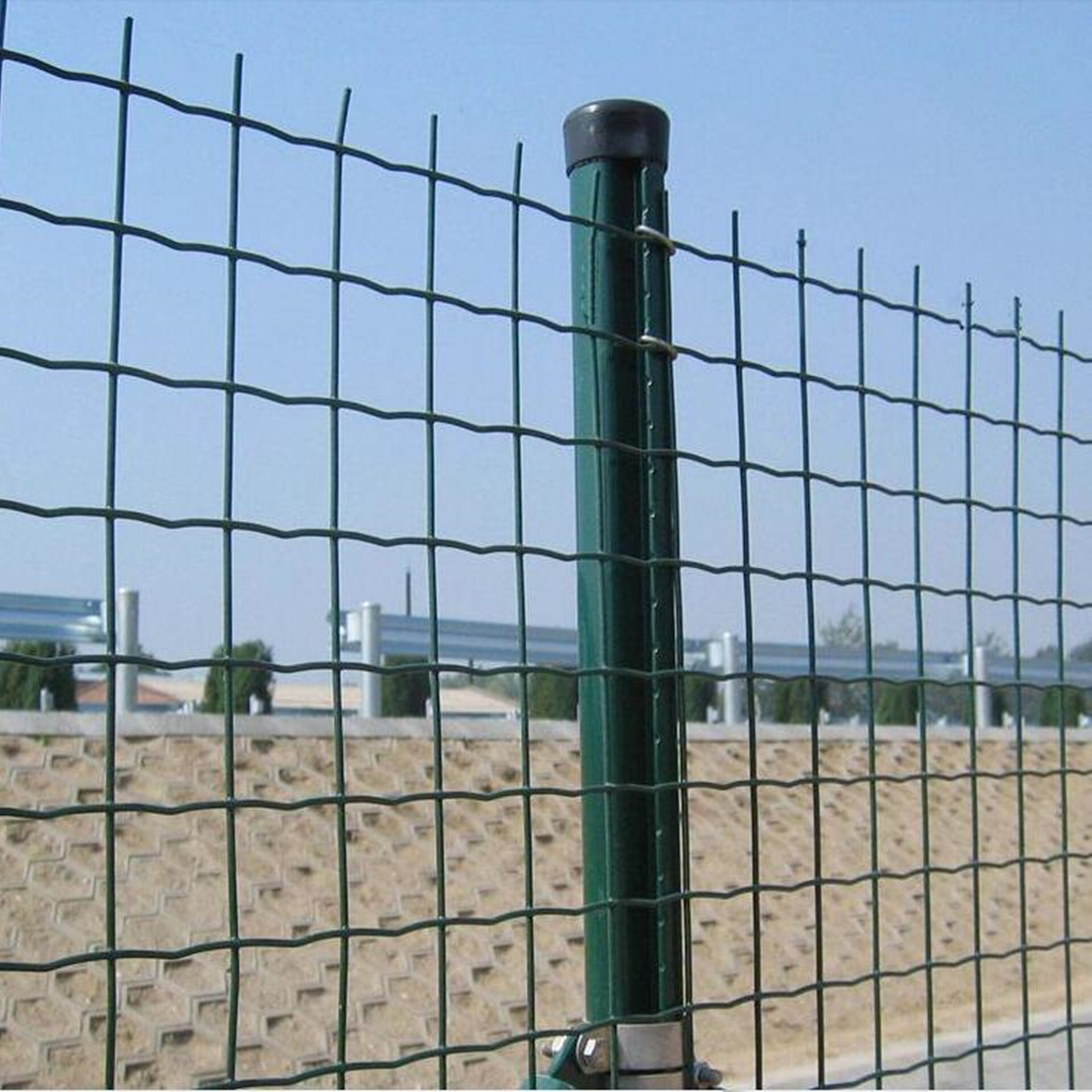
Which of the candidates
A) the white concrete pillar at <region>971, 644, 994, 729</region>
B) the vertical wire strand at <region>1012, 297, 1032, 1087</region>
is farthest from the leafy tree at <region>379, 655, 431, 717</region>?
the vertical wire strand at <region>1012, 297, 1032, 1087</region>

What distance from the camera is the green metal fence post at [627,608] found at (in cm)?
201

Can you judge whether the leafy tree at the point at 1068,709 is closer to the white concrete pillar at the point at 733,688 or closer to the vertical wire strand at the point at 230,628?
the white concrete pillar at the point at 733,688

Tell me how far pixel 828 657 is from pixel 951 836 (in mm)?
2438

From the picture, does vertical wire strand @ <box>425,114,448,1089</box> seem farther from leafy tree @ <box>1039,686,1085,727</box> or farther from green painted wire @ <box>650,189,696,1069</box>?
leafy tree @ <box>1039,686,1085,727</box>

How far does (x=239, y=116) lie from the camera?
5.67ft

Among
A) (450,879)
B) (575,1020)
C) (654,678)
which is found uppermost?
(654,678)

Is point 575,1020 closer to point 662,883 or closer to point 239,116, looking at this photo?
point 662,883

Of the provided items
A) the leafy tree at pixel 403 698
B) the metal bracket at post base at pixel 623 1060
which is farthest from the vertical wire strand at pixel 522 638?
the leafy tree at pixel 403 698

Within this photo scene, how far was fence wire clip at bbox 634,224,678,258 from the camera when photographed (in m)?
2.13

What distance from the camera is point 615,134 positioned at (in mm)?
2145

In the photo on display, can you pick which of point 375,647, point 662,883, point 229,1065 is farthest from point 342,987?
point 375,647

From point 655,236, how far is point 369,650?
7.33 meters

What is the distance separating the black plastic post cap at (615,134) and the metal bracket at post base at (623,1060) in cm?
120

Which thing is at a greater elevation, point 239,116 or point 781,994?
point 239,116
